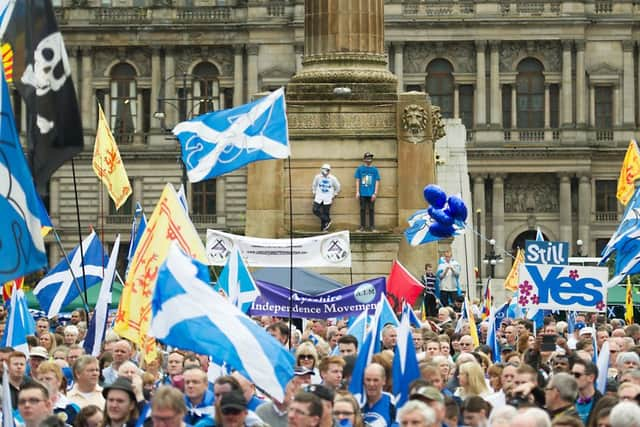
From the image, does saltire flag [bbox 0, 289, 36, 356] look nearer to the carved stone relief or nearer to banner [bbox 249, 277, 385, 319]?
banner [bbox 249, 277, 385, 319]

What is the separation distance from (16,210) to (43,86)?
1.10m

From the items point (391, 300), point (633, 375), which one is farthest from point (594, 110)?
point (633, 375)

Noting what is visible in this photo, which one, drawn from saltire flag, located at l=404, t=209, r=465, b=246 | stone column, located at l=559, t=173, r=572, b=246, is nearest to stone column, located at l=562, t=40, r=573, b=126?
stone column, located at l=559, t=173, r=572, b=246

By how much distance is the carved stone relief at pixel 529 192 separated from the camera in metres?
81.9

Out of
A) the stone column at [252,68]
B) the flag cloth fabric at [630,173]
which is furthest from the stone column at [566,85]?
the flag cloth fabric at [630,173]

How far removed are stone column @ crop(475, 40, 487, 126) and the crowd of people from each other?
64.2 m

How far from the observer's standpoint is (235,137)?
1981 cm

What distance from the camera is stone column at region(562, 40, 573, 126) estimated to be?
81688 mm

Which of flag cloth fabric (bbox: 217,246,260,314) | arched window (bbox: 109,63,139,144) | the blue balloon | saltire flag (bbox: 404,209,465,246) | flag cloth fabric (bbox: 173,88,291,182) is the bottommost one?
flag cloth fabric (bbox: 217,246,260,314)

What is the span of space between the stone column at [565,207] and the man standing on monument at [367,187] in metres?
52.8

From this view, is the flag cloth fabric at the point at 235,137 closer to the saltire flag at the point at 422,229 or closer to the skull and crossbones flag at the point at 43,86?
the saltire flag at the point at 422,229

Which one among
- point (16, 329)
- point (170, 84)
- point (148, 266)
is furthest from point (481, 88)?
point (148, 266)

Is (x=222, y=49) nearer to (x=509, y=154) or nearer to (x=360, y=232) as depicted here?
(x=509, y=154)

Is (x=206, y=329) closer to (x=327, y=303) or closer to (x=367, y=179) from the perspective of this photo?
(x=327, y=303)
